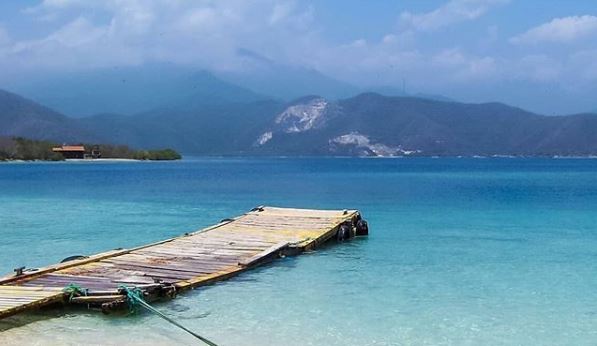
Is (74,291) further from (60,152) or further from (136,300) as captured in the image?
(60,152)

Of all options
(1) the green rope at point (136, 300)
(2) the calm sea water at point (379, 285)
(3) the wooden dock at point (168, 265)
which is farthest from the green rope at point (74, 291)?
(1) the green rope at point (136, 300)

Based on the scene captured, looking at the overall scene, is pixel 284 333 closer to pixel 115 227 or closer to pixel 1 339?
pixel 1 339

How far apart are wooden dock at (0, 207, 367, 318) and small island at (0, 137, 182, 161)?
450ft

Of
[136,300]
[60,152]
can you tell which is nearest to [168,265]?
[136,300]

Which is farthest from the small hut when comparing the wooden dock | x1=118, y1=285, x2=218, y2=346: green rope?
x1=118, y1=285, x2=218, y2=346: green rope

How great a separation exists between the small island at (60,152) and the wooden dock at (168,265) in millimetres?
137191

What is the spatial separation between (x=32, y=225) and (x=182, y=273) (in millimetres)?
17273

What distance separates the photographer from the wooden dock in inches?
555

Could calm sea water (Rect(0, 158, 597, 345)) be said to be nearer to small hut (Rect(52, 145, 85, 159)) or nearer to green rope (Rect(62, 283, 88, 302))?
green rope (Rect(62, 283, 88, 302))

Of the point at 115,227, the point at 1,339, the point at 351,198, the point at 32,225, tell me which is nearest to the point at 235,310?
the point at 1,339

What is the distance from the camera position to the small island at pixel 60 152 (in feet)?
499

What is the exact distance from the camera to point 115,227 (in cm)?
3128

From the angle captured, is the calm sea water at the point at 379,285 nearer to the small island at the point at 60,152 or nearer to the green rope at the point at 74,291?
the green rope at the point at 74,291

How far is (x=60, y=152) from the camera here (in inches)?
6447
